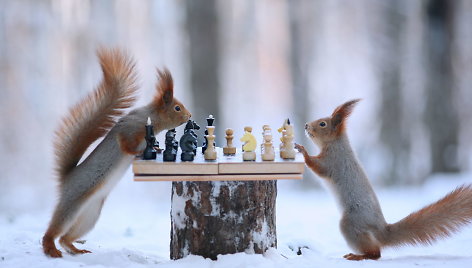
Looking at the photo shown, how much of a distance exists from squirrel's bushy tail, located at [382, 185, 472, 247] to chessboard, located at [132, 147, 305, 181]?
617 millimetres

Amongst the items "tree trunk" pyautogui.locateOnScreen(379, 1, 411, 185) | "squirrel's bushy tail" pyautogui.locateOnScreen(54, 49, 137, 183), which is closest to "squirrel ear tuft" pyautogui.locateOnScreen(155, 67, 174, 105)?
"squirrel's bushy tail" pyautogui.locateOnScreen(54, 49, 137, 183)

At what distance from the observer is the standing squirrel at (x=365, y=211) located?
2.38m

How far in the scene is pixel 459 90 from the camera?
19.3ft

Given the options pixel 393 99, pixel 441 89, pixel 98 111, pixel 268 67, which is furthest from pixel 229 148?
pixel 268 67

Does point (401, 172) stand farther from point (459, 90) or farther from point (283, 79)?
point (283, 79)

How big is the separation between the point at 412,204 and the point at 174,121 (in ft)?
9.63

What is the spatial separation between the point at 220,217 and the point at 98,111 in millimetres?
756

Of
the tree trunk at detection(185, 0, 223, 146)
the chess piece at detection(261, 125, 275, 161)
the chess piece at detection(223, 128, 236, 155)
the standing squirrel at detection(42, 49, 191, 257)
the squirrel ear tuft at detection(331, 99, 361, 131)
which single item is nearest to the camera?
the chess piece at detection(261, 125, 275, 161)

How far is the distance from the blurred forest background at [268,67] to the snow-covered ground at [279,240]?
0.72 m

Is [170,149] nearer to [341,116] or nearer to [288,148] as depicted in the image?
[288,148]

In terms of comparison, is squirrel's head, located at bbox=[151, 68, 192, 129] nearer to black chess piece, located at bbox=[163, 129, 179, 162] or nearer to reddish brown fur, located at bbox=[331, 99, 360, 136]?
black chess piece, located at bbox=[163, 129, 179, 162]

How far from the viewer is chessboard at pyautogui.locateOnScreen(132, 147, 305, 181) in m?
2.11

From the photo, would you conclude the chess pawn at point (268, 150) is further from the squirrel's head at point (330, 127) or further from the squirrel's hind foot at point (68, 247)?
the squirrel's hind foot at point (68, 247)

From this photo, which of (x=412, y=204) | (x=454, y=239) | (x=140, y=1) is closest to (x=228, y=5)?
(x=140, y=1)
